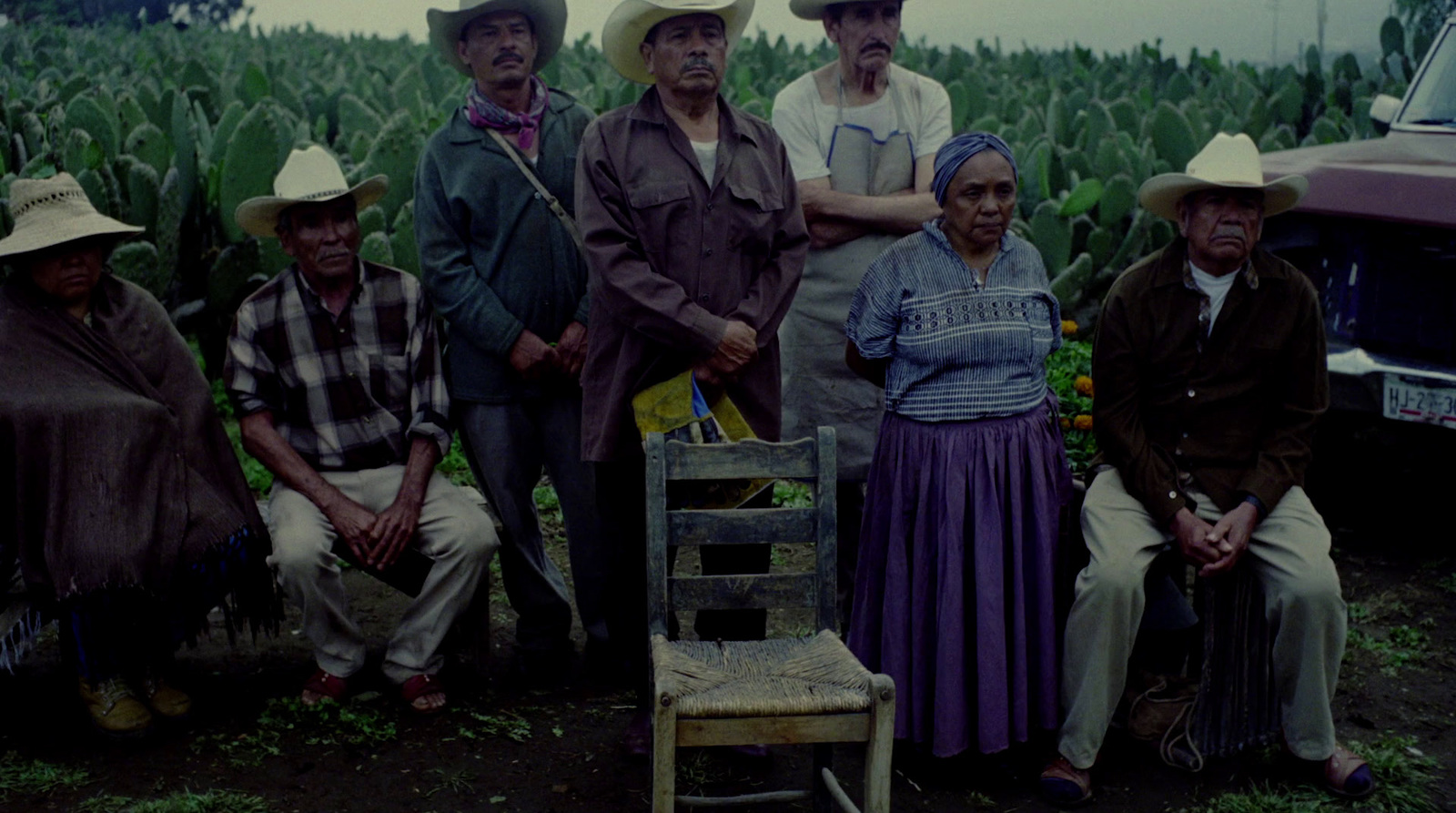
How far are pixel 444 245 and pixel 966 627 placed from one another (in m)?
1.85

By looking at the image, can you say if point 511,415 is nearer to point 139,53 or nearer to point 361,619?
point 361,619

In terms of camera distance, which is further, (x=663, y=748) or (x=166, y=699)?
(x=166, y=699)

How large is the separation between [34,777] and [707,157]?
2444 mm

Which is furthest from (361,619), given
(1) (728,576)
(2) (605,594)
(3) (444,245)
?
(1) (728,576)

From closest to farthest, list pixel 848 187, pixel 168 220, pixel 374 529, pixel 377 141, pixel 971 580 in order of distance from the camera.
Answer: pixel 971 580 → pixel 374 529 → pixel 848 187 → pixel 168 220 → pixel 377 141

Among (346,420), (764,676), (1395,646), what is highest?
(346,420)

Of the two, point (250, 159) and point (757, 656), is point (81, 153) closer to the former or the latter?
point (250, 159)

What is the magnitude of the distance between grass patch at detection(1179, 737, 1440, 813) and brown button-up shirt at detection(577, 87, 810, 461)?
5.32 feet

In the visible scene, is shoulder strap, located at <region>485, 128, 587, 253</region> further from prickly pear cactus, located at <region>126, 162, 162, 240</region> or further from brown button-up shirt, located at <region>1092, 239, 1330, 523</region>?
prickly pear cactus, located at <region>126, 162, 162, 240</region>

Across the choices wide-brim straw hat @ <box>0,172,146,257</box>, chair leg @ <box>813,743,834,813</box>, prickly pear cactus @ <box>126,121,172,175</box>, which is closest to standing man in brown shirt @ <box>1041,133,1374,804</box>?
chair leg @ <box>813,743,834,813</box>

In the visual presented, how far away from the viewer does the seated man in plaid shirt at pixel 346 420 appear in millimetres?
4141

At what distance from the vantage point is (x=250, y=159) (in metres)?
6.19

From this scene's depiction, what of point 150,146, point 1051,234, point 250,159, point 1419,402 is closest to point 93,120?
point 150,146

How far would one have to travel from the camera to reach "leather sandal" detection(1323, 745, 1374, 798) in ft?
12.2
